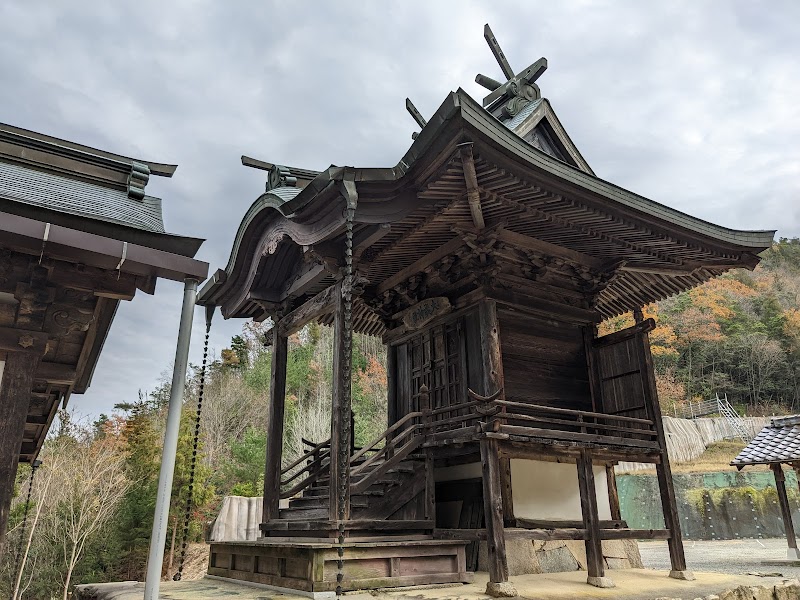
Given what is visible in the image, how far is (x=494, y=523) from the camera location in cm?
606

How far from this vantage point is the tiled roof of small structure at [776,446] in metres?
11.9

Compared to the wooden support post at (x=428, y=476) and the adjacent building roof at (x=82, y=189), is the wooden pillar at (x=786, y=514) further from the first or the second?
the adjacent building roof at (x=82, y=189)

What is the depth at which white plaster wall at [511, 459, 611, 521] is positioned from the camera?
8141 millimetres

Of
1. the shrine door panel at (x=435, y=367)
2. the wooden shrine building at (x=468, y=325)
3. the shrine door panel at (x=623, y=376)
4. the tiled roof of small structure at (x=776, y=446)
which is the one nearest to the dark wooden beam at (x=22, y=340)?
the wooden shrine building at (x=468, y=325)

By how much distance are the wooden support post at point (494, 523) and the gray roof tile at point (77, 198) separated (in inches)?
166

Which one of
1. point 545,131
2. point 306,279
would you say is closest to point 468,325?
point 306,279

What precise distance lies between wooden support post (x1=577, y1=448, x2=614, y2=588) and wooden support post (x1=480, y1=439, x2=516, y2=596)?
1233mm

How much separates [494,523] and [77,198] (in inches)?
208

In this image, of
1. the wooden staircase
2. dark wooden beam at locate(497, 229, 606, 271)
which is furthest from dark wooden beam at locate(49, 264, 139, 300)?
dark wooden beam at locate(497, 229, 606, 271)

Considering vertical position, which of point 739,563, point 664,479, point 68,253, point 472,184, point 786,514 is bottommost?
point 739,563

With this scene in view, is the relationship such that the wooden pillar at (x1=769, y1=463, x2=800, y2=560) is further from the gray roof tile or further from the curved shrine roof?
the gray roof tile

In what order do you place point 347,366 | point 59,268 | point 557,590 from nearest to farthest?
point 59,268 → point 557,590 → point 347,366

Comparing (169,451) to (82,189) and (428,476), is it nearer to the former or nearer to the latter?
(82,189)

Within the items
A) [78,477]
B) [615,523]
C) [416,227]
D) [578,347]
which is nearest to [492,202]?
[416,227]
